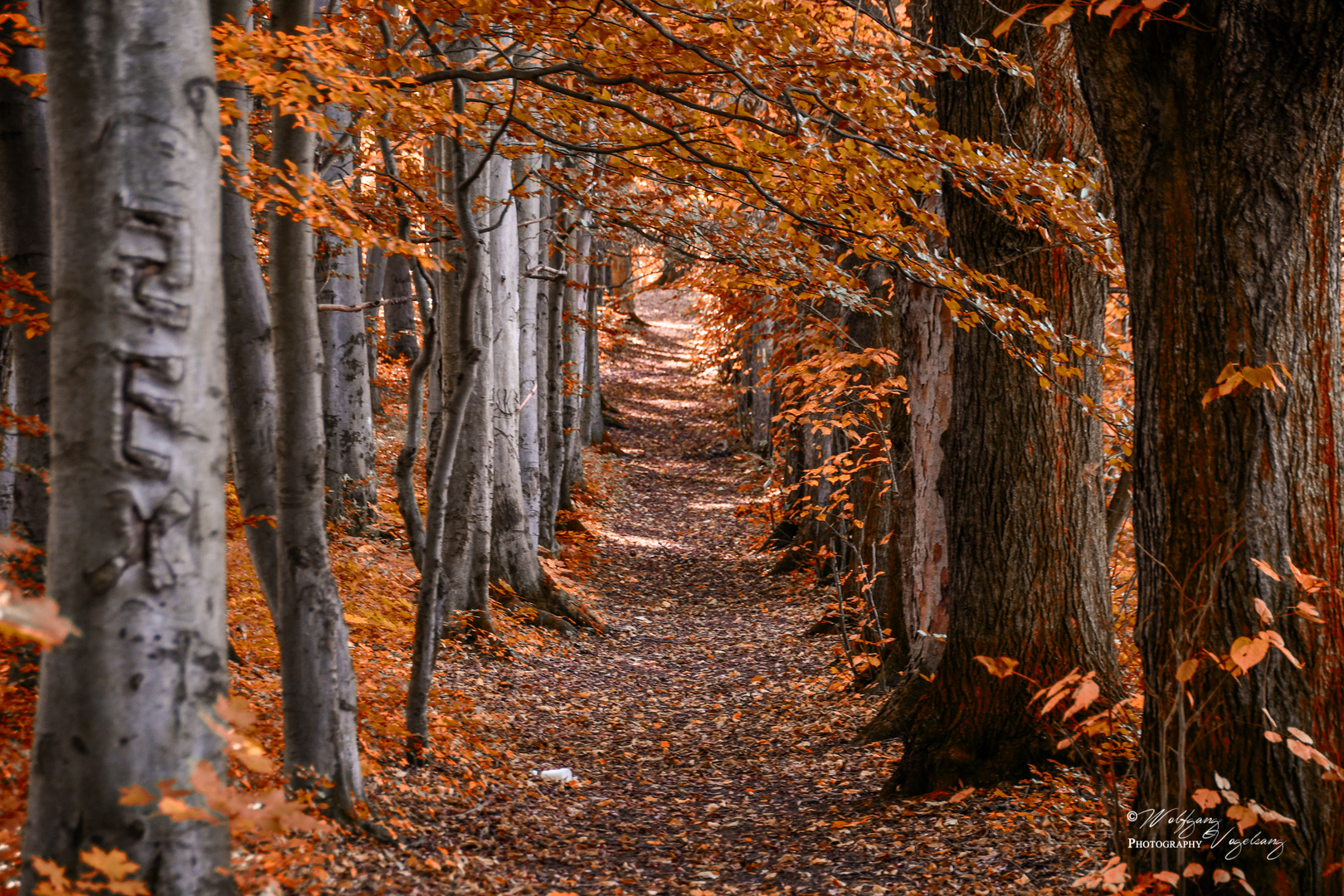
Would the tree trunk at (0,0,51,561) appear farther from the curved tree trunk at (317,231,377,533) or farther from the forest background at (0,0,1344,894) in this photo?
the curved tree trunk at (317,231,377,533)

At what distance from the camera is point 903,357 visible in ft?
22.3

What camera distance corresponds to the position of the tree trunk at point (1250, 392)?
293 centimetres

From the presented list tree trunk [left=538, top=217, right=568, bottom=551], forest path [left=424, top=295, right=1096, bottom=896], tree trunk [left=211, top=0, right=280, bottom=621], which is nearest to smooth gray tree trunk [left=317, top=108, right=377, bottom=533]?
tree trunk [left=538, top=217, right=568, bottom=551]

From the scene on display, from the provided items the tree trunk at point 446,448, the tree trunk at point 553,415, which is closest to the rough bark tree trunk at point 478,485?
A: the tree trunk at point 446,448

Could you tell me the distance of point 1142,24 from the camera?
3.00 metres

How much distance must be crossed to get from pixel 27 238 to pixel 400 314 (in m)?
12.3

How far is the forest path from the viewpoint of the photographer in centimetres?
439

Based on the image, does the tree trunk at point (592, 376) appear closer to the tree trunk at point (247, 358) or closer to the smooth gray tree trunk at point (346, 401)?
the smooth gray tree trunk at point (346, 401)

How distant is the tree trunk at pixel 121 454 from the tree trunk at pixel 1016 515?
419 centimetres

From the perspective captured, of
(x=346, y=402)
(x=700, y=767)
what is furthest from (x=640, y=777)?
(x=346, y=402)

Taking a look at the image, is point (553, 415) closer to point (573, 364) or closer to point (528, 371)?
point (528, 371)

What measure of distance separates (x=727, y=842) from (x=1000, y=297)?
353 cm

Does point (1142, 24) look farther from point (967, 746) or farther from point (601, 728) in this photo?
point (601, 728)

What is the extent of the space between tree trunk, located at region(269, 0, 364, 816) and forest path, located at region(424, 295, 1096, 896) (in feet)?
3.38
